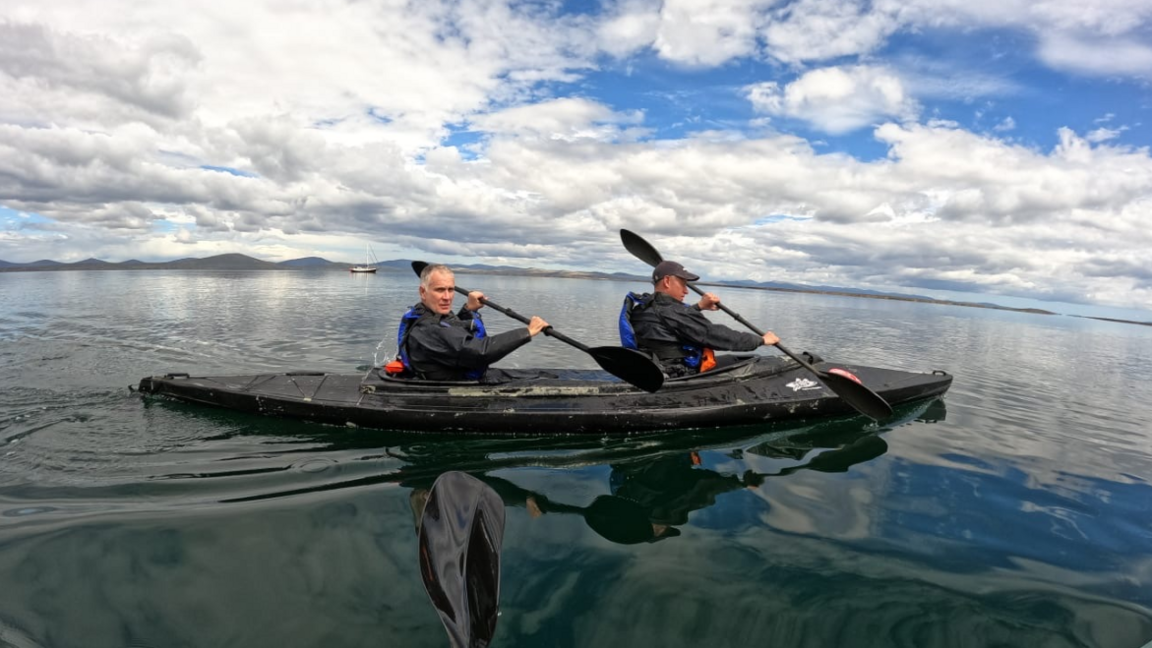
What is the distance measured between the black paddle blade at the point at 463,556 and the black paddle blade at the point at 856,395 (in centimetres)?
667

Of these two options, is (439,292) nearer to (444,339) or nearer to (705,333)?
(444,339)

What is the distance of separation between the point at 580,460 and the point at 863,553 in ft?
11.7

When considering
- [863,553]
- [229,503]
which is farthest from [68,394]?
[863,553]

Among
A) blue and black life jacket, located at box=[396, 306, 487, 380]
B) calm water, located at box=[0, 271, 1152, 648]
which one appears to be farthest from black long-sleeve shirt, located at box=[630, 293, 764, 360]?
blue and black life jacket, located at box=[396, 306, 487, 380]

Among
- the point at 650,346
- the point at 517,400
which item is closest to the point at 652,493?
the point at 517,400

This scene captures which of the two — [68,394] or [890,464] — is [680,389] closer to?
[890,464]

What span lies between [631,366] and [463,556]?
495 centimetres

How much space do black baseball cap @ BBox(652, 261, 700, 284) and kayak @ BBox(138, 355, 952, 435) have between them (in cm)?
178

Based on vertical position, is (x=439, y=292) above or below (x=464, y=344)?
above

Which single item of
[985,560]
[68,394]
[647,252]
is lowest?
[985,560]

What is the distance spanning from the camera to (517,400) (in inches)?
330

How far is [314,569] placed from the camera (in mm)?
4566

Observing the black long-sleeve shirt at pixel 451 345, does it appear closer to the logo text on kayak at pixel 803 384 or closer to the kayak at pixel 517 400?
the kayak at pixel 517 400

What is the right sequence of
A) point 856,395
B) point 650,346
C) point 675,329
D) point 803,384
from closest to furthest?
point 856,395, point 675,329, point 650,346, point 803,384
